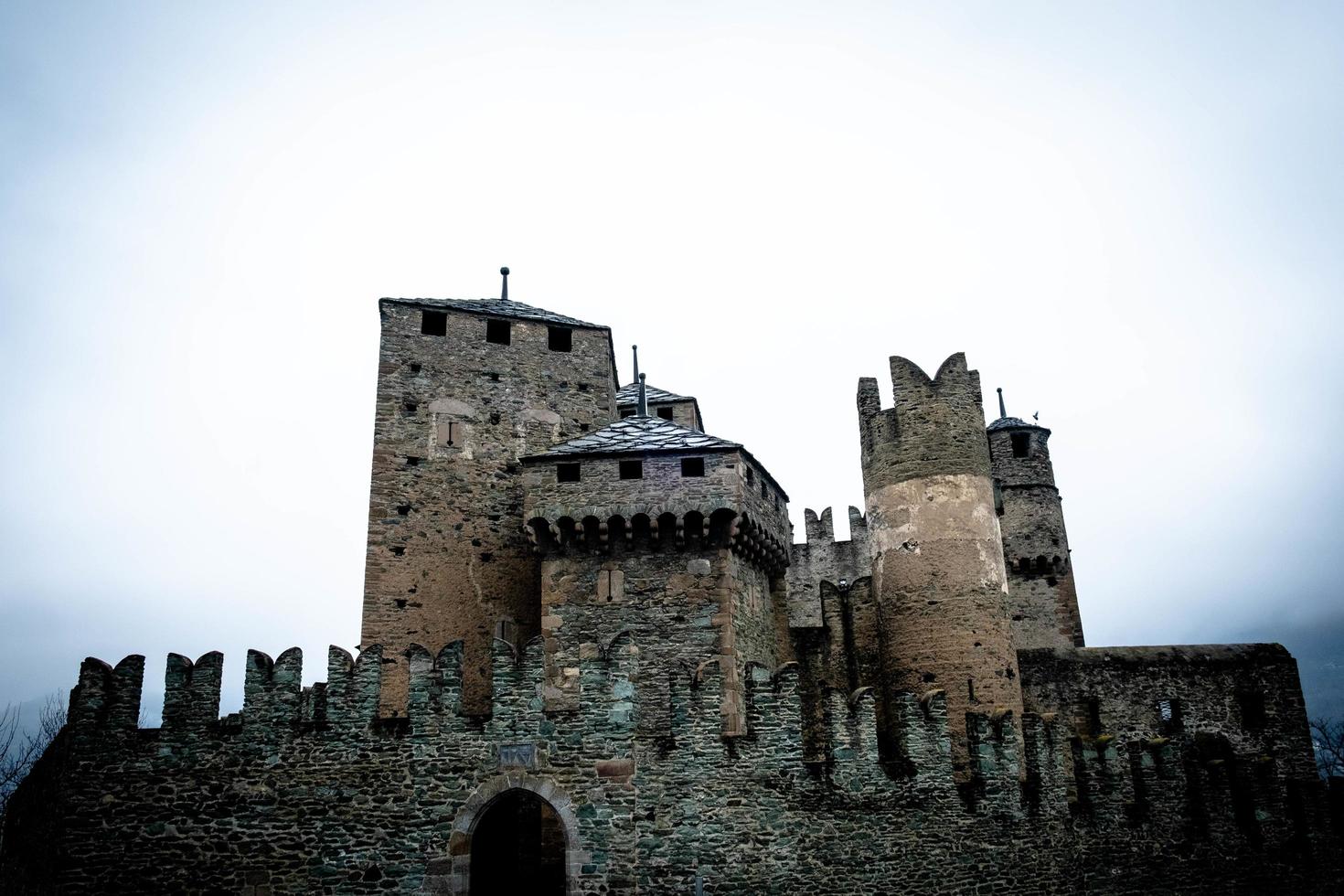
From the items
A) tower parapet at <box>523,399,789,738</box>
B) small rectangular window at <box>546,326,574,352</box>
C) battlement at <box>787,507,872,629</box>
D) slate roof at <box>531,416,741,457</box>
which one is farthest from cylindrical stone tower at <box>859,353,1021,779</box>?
battlement at <box>787,507,872,629</box>

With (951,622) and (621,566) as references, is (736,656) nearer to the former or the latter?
(621,566)

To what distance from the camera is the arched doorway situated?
53.8ft

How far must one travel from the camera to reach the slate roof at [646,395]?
1043 inches

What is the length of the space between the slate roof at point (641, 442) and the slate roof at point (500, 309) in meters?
4.25

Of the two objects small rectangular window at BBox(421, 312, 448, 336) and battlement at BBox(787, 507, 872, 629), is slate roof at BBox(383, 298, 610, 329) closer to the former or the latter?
small rectangular window at BBox(421, 312, 448, 336)

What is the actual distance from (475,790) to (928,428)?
38.4 feet

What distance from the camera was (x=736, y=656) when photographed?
60.2 feet

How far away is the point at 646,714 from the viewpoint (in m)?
16.6

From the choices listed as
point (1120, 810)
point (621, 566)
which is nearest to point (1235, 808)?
point (1120, 810)

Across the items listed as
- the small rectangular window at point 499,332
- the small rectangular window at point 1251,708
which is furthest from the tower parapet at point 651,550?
the small rectangular window at point 1251,708

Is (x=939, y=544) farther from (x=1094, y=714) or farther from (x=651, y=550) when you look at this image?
(x=1094, y=714)

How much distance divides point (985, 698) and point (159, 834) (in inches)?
542

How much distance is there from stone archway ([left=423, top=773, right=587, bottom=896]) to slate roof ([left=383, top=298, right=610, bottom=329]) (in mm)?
11339

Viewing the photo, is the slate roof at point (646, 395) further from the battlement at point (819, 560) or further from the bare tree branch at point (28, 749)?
the bare tree branch at point (28, 749)
